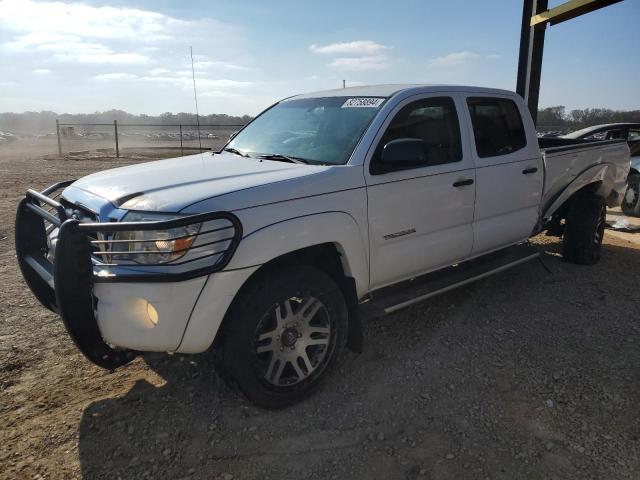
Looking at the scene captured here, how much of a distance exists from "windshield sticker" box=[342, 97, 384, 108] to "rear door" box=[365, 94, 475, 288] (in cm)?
16

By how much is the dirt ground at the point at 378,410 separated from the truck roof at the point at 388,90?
1.90m

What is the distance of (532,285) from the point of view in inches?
199

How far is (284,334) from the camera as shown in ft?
9.36

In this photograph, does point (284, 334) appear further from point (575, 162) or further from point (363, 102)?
point (575, 162)

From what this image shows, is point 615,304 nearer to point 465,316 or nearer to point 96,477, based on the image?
point 465,316

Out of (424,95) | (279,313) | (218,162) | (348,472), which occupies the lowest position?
(348,472)

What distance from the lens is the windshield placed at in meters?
3.33

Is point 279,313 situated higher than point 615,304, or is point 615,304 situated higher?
point 279,313

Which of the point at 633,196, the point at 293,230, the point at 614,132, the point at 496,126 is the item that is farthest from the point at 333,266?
the point at 614,132

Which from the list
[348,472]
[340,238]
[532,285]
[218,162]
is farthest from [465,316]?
[218,162]

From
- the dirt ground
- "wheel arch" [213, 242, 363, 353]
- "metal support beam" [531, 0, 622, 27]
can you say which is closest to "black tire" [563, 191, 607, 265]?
the dirt ground

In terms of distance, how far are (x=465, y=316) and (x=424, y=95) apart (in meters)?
1.93

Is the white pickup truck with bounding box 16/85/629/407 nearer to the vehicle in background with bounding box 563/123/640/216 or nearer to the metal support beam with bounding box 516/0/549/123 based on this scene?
the vehicle in background with bounding box 563/123/640/216

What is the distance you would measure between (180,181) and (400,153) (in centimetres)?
139
